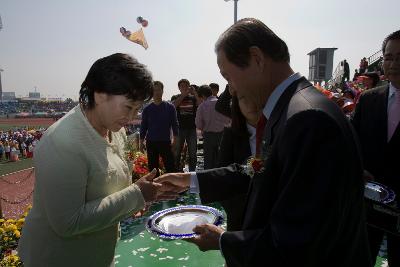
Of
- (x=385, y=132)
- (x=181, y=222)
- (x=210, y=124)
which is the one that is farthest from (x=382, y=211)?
(x=210, y=124)

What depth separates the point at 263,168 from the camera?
48.7 inches

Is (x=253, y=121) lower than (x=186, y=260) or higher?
higher

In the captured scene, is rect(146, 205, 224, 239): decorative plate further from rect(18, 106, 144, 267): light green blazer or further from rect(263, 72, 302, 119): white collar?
rect(263, 72, 302, 119): white collar

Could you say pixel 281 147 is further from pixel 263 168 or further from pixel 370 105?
pixel 370 105

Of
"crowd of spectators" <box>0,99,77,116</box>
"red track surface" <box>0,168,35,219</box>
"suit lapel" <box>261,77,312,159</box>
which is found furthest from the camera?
"crowd of spectators" <box>0,99,77,116</box>

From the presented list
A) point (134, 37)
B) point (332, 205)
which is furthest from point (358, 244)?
point (134, 37)

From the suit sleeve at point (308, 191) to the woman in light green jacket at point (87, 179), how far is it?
968mm

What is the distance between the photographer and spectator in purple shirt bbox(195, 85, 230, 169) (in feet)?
23.3

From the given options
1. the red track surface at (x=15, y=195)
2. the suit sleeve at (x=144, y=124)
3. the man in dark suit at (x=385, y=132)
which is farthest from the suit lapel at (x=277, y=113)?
the red track surface at (x=15, y=195)

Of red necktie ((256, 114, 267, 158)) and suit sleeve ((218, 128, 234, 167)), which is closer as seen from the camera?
red necktie ((256, 114, 267, 158))

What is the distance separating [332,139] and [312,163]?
0.32 ft

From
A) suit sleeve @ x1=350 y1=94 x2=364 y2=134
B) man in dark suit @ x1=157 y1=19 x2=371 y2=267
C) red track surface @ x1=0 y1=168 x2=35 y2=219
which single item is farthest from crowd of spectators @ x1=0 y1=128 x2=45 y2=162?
man in dark suit @ x1=157 y1=19 x2=371 y2=267

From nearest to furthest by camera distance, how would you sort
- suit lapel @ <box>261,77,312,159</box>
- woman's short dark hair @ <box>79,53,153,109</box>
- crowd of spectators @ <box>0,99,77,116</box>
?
suit lapel @ <box>261,77,312,159</box>
woman's short dark hair @ <box>79,53,153,109</box>
crowd of spectators @ <box>0,99,77,116</box>

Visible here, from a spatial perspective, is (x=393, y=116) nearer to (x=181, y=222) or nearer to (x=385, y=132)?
(x=385, y=132)
